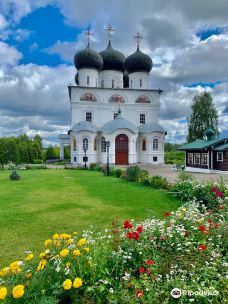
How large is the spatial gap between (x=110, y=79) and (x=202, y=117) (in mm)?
15088

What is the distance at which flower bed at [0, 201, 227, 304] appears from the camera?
2.66m

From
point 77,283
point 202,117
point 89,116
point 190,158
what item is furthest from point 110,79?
point 77,283

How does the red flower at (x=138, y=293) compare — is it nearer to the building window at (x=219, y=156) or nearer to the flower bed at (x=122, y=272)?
the flower bed at (x=122, y=272)

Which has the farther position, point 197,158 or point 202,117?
point 202,117

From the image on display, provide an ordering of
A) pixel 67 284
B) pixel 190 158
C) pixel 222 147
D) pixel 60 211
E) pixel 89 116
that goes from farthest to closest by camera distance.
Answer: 1. pixel 89 116
2. pixel 190 158
3. pixel 222 147
4. pixel 60 211
5. pixel 67 284

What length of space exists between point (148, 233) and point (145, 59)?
3504 centimetres

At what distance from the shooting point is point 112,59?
36.2 meters

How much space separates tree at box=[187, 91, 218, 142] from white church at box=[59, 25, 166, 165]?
276 inches

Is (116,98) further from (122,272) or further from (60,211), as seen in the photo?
(122,272)

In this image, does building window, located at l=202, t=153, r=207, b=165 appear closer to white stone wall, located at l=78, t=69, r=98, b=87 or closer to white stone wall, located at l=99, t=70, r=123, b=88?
white stone wall, located at l=78, t=69, r=98, b=87

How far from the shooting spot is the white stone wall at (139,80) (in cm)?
3616

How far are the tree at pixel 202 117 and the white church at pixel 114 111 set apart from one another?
276 inches

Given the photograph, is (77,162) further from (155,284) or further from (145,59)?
(155,284)

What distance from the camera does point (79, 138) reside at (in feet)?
100
